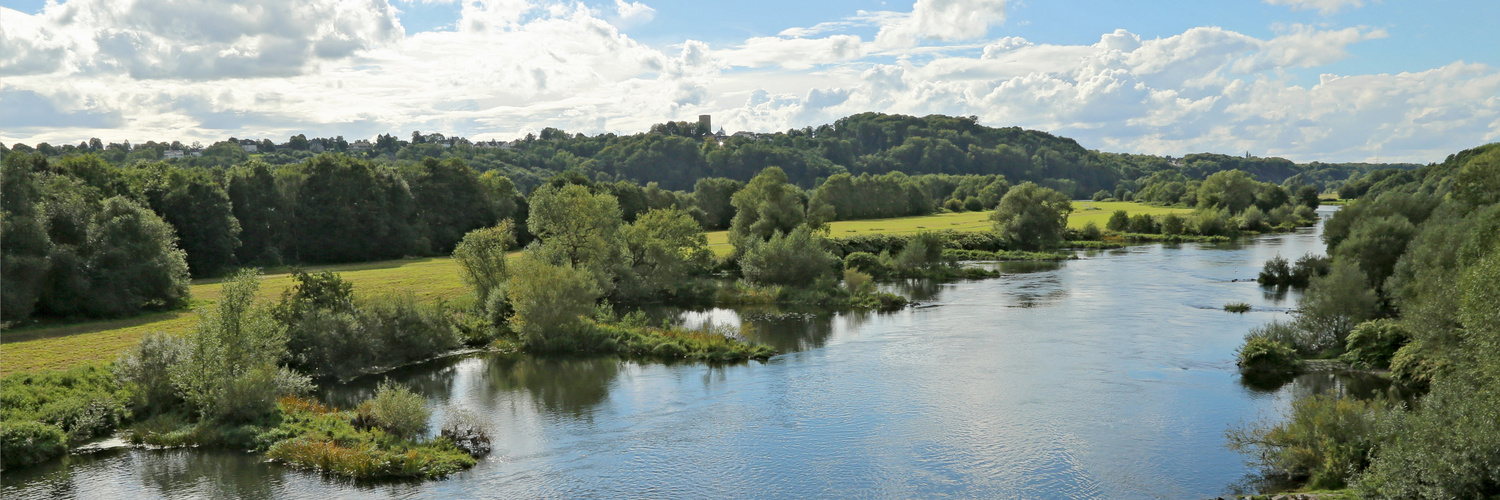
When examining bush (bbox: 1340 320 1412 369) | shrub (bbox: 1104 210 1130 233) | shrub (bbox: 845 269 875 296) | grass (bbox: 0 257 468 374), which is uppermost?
shrub (bbox: 1104 210 1130 233)

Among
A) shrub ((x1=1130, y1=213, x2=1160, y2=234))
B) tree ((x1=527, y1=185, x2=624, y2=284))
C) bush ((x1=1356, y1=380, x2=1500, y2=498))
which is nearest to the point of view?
bush ((x1=1356, y1=380, x2=1500, y2=498))

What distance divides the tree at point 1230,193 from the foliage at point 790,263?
67717 millimetres

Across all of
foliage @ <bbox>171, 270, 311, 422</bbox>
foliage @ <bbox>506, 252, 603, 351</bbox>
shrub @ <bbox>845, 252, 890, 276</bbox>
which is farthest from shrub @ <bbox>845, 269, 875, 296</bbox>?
foliage @ <bbox>171, 270, 311, 422</bbox>

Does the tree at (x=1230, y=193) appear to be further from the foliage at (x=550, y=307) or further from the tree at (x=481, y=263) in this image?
the foliage at (x=550, y=307)

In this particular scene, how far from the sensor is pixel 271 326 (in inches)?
1035

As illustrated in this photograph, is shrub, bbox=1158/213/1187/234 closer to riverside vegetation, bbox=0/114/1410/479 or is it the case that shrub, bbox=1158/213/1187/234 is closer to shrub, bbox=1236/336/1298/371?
riverside vegetation, bbox=0/114/1410/479

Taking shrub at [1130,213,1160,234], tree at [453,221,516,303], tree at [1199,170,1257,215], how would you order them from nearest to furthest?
tree at [453,221,516,303]
shrub at [1130,213,1160,234]
tree at [1199,170,1257,215]

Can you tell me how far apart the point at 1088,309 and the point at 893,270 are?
691 inches

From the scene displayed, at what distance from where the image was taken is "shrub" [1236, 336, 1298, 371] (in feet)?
97.8

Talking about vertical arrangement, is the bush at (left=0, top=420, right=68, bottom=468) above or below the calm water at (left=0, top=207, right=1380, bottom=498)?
above

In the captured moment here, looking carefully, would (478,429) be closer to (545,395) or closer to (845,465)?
(545,395)

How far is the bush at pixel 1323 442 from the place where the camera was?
18469mm

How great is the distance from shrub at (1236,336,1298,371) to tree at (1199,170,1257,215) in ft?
252

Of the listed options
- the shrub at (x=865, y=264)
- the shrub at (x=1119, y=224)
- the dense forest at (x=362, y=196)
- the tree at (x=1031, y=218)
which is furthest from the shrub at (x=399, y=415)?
the shrub at (x=1119, y=224)
